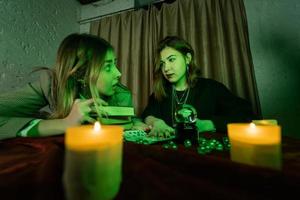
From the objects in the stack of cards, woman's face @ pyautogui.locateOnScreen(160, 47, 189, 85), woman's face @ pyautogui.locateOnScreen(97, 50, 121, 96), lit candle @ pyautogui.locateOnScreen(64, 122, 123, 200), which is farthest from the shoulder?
lit candle @ pyautogui.locateOnScreen(64, 122, 123, 200)

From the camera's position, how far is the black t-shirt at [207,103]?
1180 millimetres

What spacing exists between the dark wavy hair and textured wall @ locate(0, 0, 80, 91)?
104cm

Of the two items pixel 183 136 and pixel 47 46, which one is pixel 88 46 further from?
pixel 47 46

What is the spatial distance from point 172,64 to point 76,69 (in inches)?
25.0

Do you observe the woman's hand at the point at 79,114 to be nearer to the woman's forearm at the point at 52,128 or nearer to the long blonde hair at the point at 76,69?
the woman's forearm at the point at 52,128

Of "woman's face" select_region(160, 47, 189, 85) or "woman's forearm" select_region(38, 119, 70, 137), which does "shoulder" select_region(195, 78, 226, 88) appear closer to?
"woman's face" select_region(160, 47, 189, 85)

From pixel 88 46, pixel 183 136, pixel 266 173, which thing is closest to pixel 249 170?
pixel 266 173

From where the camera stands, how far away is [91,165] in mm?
265

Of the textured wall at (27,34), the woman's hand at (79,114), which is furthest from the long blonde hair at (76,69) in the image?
the textured wall at (27,34)

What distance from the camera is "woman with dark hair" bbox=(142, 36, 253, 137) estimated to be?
1.31 m

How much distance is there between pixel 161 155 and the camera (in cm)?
39

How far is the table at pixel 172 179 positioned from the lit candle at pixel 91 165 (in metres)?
0.02

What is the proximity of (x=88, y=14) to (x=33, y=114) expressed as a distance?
1.64 meters

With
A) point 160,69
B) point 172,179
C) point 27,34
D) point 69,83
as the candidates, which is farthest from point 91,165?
point 27,34
